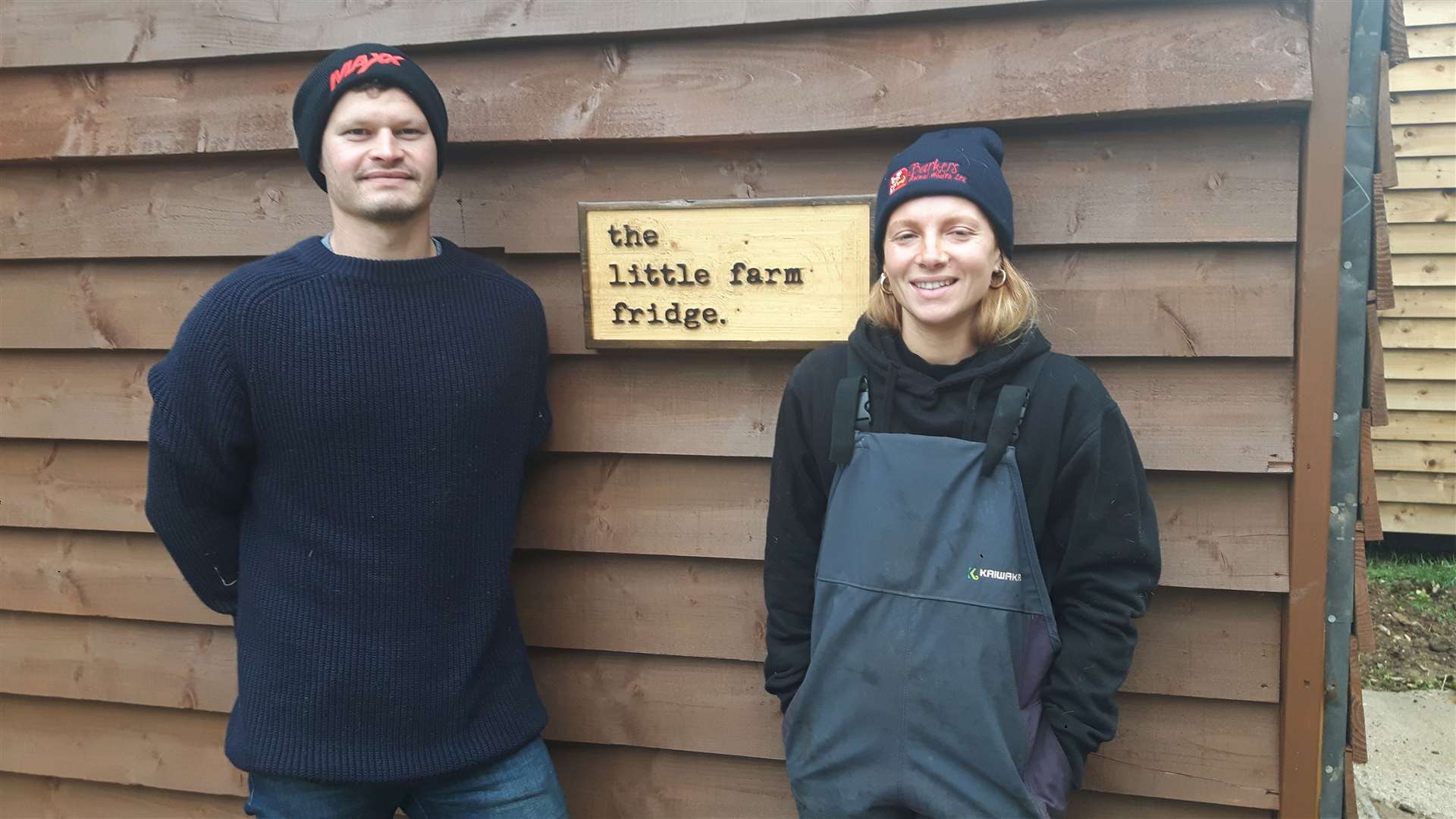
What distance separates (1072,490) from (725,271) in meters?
0.81

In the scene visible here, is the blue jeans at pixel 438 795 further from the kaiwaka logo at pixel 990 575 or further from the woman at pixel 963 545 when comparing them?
the kaiwaka logo at pixel 990 575

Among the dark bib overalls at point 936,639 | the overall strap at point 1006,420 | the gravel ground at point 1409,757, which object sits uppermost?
the overall strap at point 1006,420

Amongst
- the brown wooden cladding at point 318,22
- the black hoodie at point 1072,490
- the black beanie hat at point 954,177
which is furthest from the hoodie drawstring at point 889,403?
the brown wooden cladding at point 318,22

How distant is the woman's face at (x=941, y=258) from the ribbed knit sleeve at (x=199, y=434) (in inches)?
46.3

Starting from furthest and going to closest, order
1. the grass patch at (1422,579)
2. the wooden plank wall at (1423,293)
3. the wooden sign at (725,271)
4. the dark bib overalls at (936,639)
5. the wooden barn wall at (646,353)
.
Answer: the wooden plank wall at (1423,293) → the grass patch at (1422,579) → the wooden sign at (725,271) → the wooden barn wall at (646,353) → the dark bib overalls at (936,639)

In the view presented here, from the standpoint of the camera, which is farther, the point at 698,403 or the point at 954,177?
the point at 698,403

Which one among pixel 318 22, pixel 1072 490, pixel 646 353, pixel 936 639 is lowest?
pixel 936 639

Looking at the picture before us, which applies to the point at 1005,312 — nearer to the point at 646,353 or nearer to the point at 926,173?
the point at 926,173

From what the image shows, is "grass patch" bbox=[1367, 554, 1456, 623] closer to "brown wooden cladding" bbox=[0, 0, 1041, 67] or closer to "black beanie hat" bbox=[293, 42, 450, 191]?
"brown wooden cladding" bbox=[0, 0, 1041, 67]

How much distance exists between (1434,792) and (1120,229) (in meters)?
2.52

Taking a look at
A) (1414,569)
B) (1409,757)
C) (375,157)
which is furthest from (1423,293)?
(375,157)

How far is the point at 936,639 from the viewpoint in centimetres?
159

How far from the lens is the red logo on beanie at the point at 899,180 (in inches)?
66.7

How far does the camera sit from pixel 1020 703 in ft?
5.35
